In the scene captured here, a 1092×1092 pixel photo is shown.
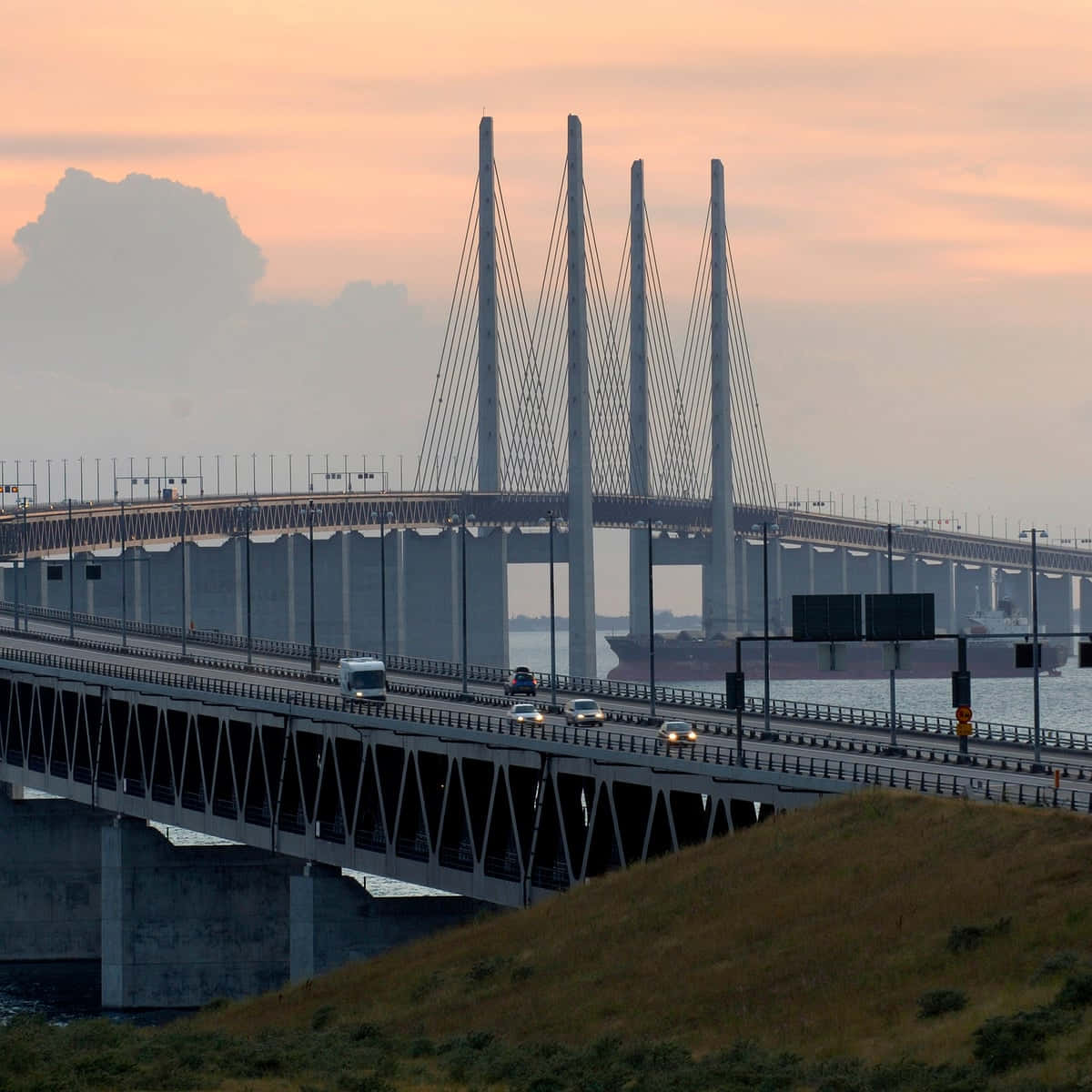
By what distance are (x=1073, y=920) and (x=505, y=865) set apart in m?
30.3

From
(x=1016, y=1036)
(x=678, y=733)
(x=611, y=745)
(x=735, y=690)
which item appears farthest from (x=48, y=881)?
(x=1016, y=1036)

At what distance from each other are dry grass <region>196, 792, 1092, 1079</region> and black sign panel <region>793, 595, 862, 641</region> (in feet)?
51.6

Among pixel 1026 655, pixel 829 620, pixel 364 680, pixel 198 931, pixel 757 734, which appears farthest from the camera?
pixel 364 680

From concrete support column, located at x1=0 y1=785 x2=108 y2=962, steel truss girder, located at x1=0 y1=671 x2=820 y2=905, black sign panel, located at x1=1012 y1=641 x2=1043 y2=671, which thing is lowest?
concrete support column, located at x1=0 y1=785 x2=108 y2=962

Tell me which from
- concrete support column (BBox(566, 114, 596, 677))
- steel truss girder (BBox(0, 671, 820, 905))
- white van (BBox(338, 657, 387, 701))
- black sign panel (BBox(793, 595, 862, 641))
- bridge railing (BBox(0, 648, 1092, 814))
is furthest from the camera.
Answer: concrete support column (BBox(566, 114, 596, 677))

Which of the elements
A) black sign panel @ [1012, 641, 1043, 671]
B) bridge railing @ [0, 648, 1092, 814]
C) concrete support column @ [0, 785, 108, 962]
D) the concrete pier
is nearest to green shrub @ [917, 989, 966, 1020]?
bridge railing @ [0, 648, 1092, 814]

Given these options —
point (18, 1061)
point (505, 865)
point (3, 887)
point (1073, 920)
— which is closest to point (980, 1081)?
point (1073, 920)

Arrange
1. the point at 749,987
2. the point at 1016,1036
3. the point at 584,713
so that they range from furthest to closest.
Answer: the point at 584,713
the point at 749,987
the point at 1016,1036

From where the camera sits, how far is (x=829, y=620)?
243 feet

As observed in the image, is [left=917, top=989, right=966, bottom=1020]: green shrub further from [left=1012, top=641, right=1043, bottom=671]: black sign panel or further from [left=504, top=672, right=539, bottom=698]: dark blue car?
[left=504, top=672, right=539, bottom=698]: dark blue car

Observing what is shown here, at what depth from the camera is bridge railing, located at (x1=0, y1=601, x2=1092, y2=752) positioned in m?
83.2

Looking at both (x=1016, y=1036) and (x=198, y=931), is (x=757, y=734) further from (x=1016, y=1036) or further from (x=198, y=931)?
(x=1016, y=1036)

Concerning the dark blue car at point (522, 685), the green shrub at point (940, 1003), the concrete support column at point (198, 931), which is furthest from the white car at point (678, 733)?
the green shrub at point (940, 1003)

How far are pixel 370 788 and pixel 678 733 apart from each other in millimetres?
13085
